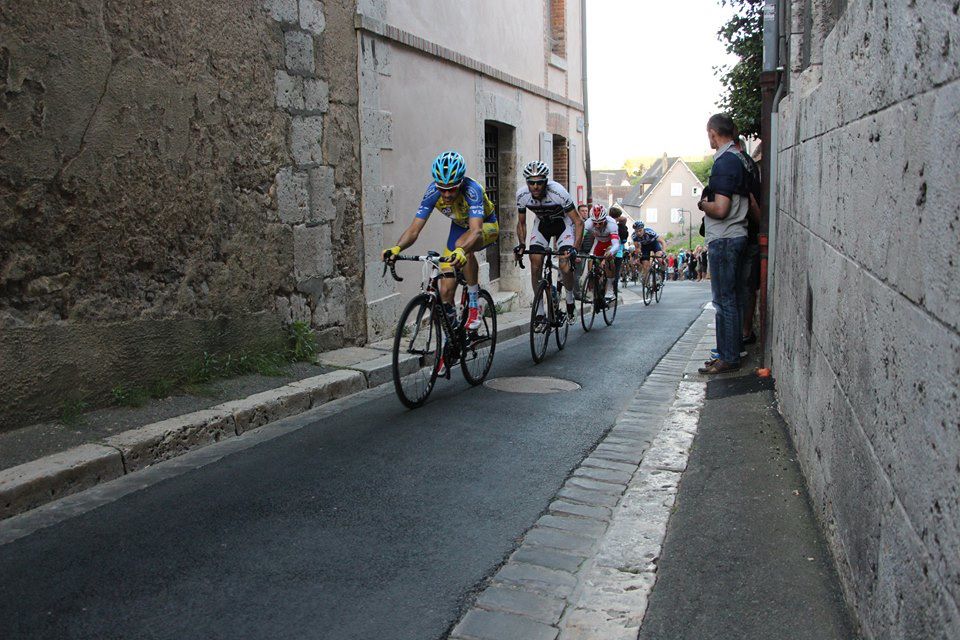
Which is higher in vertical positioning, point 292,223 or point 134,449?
point 292,223

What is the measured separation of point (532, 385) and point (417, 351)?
1264mm

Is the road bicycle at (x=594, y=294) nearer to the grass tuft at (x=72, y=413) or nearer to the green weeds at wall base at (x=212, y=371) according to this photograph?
the green weeds at wall base at (x=212, y=371)

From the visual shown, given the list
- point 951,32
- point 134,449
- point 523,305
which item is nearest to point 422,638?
point 951,32

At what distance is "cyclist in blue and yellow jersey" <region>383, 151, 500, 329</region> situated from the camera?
688 cm

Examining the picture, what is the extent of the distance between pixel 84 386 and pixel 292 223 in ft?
9.04

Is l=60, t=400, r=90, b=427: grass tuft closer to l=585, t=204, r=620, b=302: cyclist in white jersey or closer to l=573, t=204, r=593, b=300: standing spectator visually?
l=573, t=204, r=593, b=300: standing spectator

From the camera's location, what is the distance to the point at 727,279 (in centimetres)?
689

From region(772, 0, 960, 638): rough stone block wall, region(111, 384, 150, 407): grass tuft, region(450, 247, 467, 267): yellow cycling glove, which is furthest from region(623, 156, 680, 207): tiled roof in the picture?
region(772, 0, 960, 638): rough stone block wall

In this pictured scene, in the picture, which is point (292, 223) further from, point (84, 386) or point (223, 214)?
point (84, 386)

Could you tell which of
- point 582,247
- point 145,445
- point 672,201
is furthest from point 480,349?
point 672,201

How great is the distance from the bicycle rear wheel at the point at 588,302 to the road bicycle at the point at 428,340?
3706mm

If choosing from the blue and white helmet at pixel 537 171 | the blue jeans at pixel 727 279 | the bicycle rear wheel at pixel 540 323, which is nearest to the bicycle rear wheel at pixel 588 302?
the bicycle rear wheel at pixel 540 323

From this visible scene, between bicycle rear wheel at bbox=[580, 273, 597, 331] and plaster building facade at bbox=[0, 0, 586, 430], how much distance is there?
208cm

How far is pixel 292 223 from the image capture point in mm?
7773
